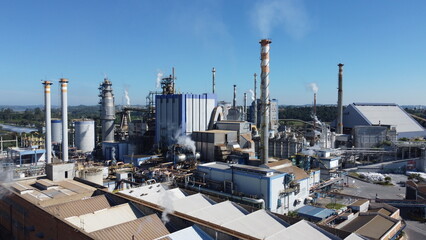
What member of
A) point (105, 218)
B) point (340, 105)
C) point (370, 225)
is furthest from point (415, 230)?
point (340, 105)

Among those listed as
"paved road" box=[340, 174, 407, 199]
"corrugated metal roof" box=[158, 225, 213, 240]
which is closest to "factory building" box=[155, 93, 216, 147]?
"paved road" box=[340, 174, 407, 199]

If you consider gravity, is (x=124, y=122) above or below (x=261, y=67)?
below

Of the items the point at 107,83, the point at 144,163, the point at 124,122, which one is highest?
the point at 107,83

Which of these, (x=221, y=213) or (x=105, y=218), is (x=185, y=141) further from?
(x=105, y=218)

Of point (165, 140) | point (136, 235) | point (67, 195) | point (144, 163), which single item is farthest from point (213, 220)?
point (165, 140)

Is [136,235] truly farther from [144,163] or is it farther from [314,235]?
[144,163]

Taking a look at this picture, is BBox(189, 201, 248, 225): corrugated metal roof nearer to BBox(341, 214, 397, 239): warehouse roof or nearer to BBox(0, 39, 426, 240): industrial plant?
BBox(0, 39, 426, 240): industrial plant

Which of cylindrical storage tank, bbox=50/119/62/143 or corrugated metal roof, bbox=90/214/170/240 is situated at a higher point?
cylindrical storage tank, bbox=50/119/62/143
